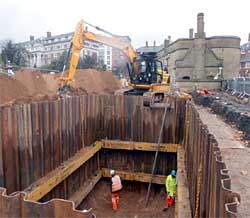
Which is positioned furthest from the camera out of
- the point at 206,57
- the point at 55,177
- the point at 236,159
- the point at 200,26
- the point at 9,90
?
the point at 206,57

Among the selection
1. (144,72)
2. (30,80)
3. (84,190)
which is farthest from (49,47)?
(84,190)

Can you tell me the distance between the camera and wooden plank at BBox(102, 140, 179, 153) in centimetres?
897

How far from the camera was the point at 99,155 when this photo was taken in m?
9.54

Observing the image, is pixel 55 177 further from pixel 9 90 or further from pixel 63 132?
pixel 9 90

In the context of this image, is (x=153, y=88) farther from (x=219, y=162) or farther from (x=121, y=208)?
(x=219, y=162)

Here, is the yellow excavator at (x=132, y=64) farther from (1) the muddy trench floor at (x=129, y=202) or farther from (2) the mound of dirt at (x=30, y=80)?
(1) the muddy trench floor at (x=129, y=202)

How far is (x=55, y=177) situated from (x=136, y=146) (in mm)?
3693

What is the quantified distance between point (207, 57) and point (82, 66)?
70.2 ft

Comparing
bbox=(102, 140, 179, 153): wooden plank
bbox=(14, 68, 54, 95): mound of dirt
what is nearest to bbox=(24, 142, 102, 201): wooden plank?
bbox=(102, 140, 179, 153): wooden plank

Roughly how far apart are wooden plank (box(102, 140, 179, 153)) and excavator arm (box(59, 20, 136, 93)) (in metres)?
4.56

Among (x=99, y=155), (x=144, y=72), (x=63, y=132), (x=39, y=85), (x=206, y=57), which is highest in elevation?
(x=206, y=57)

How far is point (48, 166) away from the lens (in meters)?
6.27

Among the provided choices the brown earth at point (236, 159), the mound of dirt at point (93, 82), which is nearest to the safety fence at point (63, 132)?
the brown earth at point (236, 159)

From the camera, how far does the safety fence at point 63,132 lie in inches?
195
